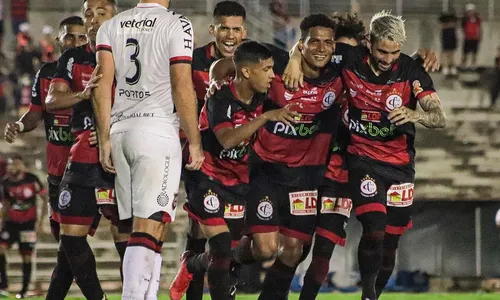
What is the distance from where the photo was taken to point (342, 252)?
23.0 metres

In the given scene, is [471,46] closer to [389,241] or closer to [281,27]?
[281,27]

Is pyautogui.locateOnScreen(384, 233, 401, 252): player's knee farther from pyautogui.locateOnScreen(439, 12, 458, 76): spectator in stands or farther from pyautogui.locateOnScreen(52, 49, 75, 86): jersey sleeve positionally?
pyautogui.locateOnScreen(439, 12, 458, 76): spectator in stands

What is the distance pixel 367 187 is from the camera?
33.4 ft

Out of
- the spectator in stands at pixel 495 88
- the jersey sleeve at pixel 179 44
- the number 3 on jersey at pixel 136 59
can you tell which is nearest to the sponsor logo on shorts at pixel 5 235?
the number 3 on jersey at pixel 136 59

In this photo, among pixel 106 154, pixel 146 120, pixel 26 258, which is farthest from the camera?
pixel 26 258

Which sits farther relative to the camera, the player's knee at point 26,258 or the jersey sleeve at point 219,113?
the player's knee at point 26,258

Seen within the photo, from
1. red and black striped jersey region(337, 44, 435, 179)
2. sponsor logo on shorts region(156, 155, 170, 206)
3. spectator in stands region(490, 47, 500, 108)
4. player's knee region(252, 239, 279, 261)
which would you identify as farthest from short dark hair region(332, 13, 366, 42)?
spectator in stands region(490, 47, 500, 108)

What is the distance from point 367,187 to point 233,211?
1256mm

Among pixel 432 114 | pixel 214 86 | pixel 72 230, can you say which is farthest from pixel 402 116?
pixel 72 230

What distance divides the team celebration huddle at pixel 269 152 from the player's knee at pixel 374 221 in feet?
0.04

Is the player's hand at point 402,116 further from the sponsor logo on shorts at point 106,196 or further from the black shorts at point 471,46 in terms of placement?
the black shorts at point 471,46

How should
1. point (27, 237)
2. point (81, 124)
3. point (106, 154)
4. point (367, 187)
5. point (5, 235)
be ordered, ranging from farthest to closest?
point (5, 235), point (27, 237), point (367, 187), point (81, 124), point (106, 154)

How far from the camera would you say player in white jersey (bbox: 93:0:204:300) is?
8.04 metres

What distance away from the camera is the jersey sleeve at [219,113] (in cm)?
924
